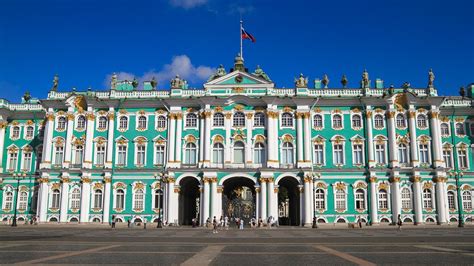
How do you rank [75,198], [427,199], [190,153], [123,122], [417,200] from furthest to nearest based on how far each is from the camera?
[123,122] → [190,153] → [75,198] → [427,199] → [417,200]

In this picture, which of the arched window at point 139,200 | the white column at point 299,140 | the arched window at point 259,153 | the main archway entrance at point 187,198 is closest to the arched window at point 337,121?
the white column at point 299,140

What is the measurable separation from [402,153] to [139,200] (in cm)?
3469

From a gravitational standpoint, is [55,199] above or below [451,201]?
above

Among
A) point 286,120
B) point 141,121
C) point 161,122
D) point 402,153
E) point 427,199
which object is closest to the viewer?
point 427,199

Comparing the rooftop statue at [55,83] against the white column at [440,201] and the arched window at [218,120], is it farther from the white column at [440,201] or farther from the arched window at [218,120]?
the white column at [440,201]

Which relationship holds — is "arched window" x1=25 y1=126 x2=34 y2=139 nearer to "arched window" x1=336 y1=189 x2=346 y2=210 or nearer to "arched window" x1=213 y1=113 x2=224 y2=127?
"arched window" x1=213 y1=113 x2=224 y2=127

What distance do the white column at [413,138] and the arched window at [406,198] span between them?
3428mm

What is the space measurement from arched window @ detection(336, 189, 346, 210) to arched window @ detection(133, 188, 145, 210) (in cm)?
2494

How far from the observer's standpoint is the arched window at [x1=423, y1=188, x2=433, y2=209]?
189 ft

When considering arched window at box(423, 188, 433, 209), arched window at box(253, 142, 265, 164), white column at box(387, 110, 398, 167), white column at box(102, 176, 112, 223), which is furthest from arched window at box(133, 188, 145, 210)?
arched window at box(423, 188, 433, 209)

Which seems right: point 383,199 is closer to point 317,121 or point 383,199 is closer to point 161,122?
point 317,121

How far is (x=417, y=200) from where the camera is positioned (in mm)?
56938

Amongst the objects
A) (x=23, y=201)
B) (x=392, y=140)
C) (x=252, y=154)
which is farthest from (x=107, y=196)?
(x=392, y=140)

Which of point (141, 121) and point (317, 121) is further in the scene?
point (141, 121)
